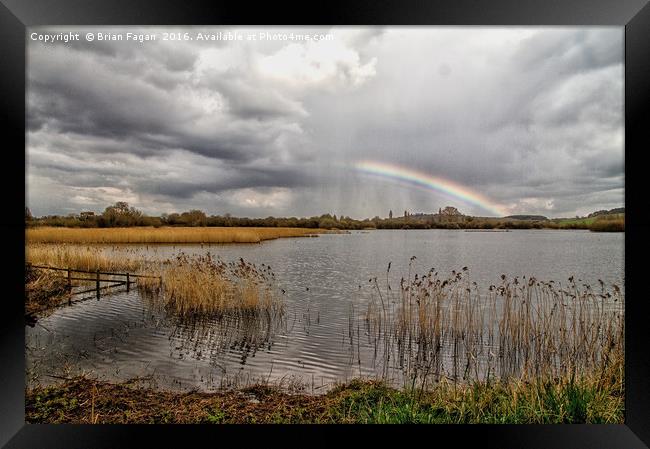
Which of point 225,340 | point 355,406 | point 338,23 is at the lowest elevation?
point 225,340

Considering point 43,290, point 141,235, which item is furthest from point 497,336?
point 141,235

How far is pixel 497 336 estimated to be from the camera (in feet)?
15.4

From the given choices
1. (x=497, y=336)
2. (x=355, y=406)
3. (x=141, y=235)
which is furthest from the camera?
(x=141, y=235)

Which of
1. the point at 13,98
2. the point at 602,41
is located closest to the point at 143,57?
the point at 13,98

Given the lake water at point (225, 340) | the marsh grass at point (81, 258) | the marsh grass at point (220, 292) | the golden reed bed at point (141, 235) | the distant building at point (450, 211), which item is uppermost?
the distant building at point (450, 211)

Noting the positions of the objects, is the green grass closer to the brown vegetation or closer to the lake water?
the lake water

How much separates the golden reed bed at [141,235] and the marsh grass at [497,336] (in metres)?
7.38

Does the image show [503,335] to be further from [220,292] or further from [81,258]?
[81,258]

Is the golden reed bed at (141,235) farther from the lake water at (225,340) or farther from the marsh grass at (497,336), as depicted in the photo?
the marsh grass at (497,336)

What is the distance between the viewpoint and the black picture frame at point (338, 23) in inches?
99.0

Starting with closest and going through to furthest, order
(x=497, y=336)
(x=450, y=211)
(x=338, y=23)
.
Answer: (x=338, y=23)
(x=497, y=336)
(x=450, y=211)

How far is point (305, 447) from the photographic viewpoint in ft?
8.53

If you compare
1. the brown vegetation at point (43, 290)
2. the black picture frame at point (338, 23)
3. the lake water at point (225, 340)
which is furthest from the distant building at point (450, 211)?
the brown vegetation at point (43, 290)

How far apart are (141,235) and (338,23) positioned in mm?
9477
